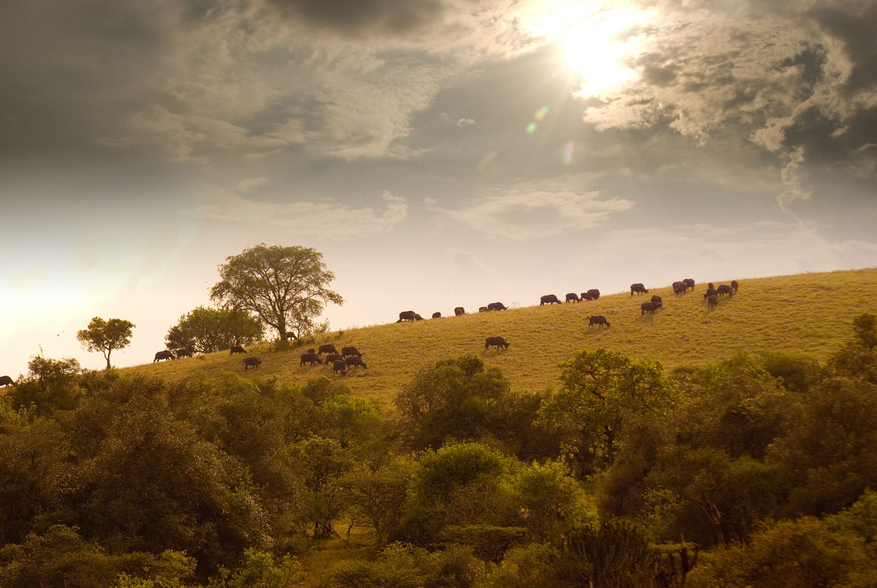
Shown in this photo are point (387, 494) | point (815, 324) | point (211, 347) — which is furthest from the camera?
point (211, 347)

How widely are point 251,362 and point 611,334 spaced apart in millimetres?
39026

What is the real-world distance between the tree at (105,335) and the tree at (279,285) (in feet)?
53.9

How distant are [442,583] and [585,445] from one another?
17.9 metres

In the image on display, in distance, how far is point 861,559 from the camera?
52.9 ft

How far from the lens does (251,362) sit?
223 ft

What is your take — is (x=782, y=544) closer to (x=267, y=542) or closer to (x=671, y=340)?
(x=267, y=542)

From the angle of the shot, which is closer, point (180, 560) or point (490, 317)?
point (180, 560)

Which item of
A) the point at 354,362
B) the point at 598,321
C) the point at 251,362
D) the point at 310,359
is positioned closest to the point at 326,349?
the point at 310,359

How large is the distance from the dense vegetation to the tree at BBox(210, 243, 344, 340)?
37.2 meters

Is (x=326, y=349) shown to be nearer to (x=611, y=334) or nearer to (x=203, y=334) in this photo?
(x=611, y=334)

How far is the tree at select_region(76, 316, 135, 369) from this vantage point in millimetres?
79375

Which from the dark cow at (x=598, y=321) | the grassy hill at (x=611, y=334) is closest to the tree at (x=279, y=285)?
the grassy hill at (x=611, y=334)

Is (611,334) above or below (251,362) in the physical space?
below

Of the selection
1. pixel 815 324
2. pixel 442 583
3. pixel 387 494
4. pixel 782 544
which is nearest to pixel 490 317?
pixel 815 324
